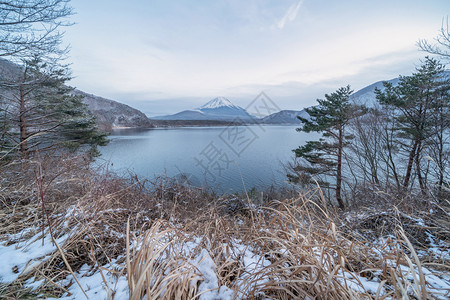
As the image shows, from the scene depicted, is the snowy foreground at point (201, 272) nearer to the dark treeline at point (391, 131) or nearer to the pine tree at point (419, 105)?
the dark treeline at point (391, 131)

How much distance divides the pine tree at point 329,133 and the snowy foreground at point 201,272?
1003 centimetres

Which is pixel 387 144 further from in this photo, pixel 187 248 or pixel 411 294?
pixel 187 248

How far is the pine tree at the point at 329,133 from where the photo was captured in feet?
35.3

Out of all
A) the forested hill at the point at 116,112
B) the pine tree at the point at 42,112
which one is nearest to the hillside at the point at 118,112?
the forested hill at the point at 116,112

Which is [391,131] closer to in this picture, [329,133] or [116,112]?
[329,133]

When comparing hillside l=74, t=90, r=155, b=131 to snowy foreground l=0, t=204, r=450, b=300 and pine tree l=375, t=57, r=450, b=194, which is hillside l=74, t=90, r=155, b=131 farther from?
snowy foreground l=0, t=204, r=450, b=300

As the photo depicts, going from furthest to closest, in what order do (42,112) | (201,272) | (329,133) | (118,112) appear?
(118,112), (329,133), (42,112), (201,272)

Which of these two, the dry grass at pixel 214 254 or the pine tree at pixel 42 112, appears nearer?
the dry grass at pixel 214 254

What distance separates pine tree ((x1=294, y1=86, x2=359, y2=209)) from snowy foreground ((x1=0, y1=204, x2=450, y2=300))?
1003 cm

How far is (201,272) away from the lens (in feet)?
3.19

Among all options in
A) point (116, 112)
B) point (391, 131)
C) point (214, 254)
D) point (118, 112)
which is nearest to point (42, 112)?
point (214, 254)

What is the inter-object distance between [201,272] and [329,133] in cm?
1290

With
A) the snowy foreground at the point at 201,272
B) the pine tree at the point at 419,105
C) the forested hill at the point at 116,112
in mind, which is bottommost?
the snowy foreground at the point at 201,272

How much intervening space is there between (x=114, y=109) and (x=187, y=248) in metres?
106
